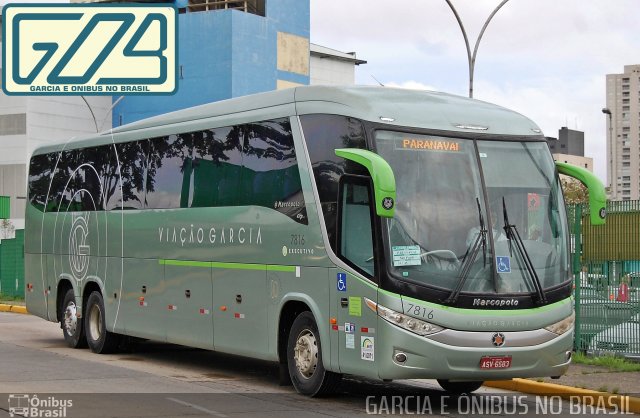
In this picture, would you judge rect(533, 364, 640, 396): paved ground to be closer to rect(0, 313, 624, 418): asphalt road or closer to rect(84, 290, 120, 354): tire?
rect(0, 313, 624, 418): asphalt road

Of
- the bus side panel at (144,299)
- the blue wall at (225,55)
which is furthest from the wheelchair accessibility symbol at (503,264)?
the blue wall at (225,55)

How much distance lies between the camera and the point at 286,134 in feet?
45.2

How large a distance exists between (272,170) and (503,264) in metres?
3.43

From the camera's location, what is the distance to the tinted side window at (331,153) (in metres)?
12.5

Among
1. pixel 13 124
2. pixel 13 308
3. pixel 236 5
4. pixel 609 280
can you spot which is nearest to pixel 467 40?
pixel 609 280

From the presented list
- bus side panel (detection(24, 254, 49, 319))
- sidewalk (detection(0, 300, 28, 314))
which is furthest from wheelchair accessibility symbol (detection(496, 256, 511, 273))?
sidewalk (detection(0, 300, 28, 314))

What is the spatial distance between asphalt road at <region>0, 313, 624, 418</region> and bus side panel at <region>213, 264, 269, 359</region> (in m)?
0.54

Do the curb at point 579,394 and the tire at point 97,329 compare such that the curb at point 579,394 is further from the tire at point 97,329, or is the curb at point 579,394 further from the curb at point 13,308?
the curb at point 13,308

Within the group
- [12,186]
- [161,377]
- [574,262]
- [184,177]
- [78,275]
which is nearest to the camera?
[161,377]

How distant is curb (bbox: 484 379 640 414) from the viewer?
42.5ft

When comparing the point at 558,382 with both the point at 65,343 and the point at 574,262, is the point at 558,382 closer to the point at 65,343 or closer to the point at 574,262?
the point at 574,262

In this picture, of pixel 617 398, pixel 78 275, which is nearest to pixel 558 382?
pixel 617 398

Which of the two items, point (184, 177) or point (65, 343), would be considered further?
point (65, 343)

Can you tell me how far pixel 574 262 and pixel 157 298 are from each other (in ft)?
22.3
